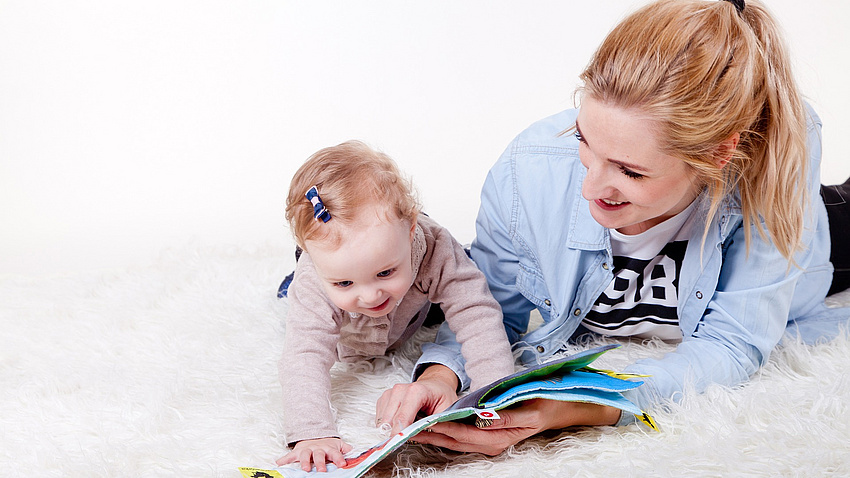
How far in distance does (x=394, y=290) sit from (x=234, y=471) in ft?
1.43

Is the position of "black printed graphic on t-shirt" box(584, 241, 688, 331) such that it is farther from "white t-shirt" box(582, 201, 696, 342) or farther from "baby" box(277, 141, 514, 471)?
"baby" box(277, 141, 514, 471)

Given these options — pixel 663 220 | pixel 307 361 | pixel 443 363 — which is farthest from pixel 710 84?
pixel 307 361

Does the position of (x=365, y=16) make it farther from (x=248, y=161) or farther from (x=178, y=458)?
(x=178, y=458)

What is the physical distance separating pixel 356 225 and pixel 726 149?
0.68 meters

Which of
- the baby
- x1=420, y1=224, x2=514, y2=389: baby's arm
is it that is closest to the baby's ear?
the baby

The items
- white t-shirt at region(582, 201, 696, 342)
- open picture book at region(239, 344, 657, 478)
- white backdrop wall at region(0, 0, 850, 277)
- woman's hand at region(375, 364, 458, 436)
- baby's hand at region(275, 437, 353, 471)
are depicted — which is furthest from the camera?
white backdrop wall at region(0, 0, 850, 277)

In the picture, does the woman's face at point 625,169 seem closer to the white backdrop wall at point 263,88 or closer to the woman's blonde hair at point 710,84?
the woman's blonde hair at point 710,84

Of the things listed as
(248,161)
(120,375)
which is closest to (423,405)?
(120,375)

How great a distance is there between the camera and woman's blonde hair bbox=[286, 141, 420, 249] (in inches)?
56.9

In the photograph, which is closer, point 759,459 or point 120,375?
point 759,459

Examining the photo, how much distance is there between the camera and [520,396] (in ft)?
4.17

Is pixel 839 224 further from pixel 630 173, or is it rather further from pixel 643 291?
pixel 630 173

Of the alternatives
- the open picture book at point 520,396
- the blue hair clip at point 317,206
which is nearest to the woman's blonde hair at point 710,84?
the open picture book at point 520,396

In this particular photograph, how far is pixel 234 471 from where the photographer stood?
1371 mm
